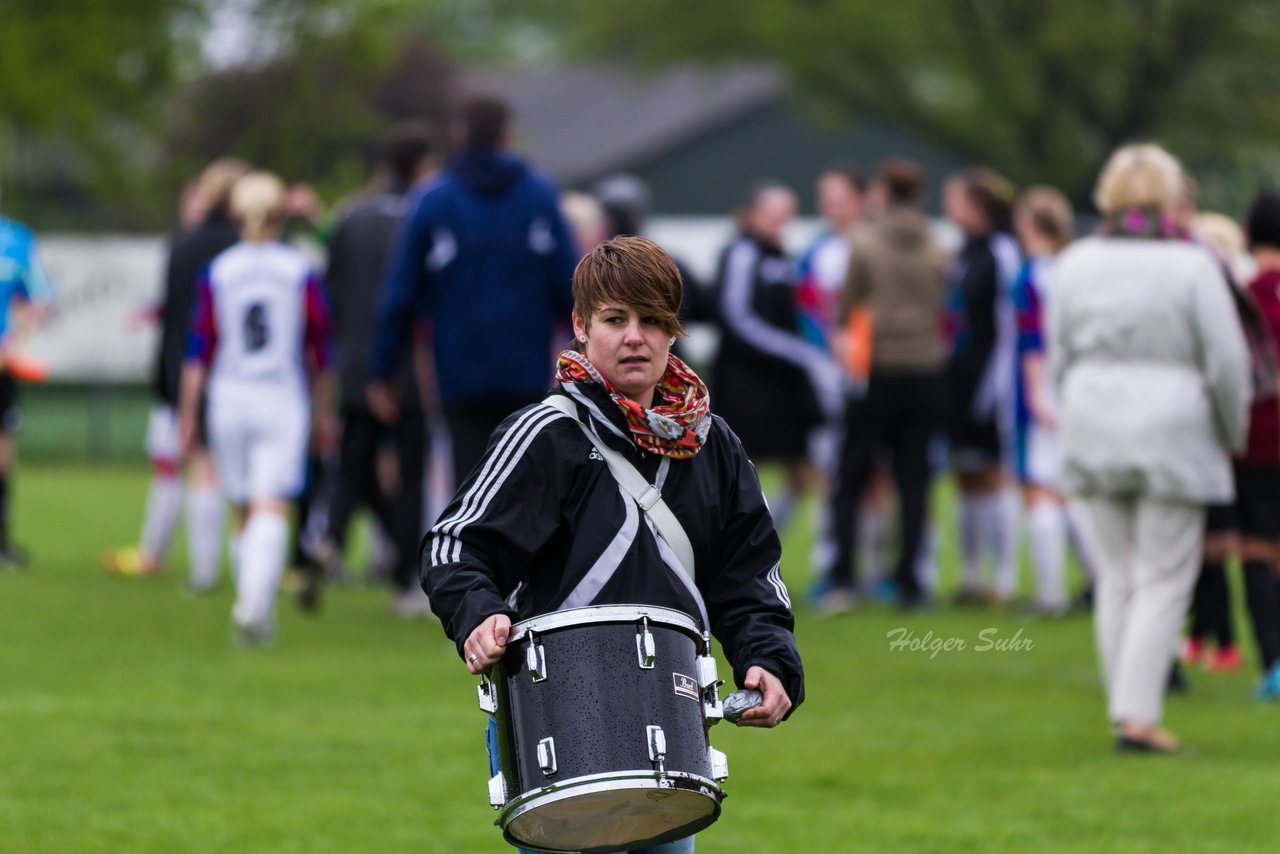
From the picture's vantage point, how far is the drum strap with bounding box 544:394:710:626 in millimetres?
4293

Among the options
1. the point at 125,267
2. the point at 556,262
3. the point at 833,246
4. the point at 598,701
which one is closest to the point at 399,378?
the point at 556,262

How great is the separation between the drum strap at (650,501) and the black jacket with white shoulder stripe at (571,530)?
1 centimetres

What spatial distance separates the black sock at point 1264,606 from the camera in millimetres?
9312

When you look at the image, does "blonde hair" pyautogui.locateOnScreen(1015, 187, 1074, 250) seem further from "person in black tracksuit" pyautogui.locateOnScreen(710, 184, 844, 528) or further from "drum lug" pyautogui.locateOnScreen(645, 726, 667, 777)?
"drum lug" pyautogui.locateOnScreen(645, 726, 667, 777)

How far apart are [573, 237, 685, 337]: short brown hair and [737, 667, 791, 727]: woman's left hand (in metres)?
0.69

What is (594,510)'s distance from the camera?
14.0 ft

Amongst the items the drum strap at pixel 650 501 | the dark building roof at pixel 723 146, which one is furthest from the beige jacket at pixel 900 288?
the dark building roof at pixel 723 146

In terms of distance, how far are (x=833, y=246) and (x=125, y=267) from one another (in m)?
13.5

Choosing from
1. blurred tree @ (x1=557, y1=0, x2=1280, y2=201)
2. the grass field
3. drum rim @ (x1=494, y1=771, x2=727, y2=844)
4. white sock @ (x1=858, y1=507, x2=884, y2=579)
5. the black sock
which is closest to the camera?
drum rim @ (x1=494, y1=771, x2=727, y2=844)

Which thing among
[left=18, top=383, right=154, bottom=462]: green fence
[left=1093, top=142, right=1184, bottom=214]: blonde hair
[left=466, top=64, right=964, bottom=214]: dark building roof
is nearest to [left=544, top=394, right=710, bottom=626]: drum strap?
[left=1093, top=142, right=1184, bottom=214]: blonde hair

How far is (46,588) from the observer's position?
1305 cm

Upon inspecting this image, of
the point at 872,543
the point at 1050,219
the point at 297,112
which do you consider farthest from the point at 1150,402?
the point at 297,112

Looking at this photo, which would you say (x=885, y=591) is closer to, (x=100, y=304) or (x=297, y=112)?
(x=100, y=304)

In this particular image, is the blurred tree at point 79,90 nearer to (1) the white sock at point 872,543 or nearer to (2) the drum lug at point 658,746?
(1) the white sock at point 872,543
